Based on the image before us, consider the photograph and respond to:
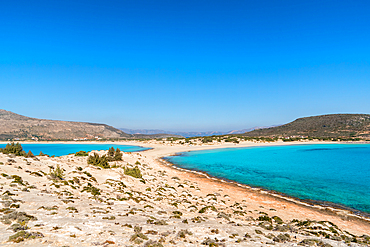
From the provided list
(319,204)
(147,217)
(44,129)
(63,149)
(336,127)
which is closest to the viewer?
(147,217)

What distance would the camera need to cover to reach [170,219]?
9.65 m

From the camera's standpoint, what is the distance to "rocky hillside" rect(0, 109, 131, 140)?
384 ft

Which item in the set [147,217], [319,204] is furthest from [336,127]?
[147,217]

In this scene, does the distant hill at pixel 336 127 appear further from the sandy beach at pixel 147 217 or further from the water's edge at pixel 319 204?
the sandy beach at pixel 147 217

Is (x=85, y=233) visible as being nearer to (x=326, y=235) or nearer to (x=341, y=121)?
(x=326, y=235)

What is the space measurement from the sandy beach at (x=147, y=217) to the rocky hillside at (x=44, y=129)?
5096 inches

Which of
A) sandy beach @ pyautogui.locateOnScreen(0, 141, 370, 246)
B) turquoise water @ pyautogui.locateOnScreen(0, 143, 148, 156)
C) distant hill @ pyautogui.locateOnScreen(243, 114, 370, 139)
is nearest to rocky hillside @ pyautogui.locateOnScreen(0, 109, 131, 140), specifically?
turquoise water @ pyautogui.locateOnScreen(0, 143, 148, 156)

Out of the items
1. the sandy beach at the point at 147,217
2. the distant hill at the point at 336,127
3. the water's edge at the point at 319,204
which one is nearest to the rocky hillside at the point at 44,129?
the sandy beach at the point at 147,217

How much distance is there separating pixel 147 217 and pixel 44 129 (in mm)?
151522

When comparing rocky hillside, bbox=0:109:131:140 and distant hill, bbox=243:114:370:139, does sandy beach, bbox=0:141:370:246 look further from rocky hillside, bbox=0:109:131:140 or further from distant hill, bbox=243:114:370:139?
rocky hillside, bbox=0:109:131:140

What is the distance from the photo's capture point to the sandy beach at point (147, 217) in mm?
6672

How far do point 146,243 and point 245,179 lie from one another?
65.6 feet

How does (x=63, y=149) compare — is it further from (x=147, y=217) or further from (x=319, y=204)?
(x=319, y=204)

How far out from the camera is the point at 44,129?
12800cm
